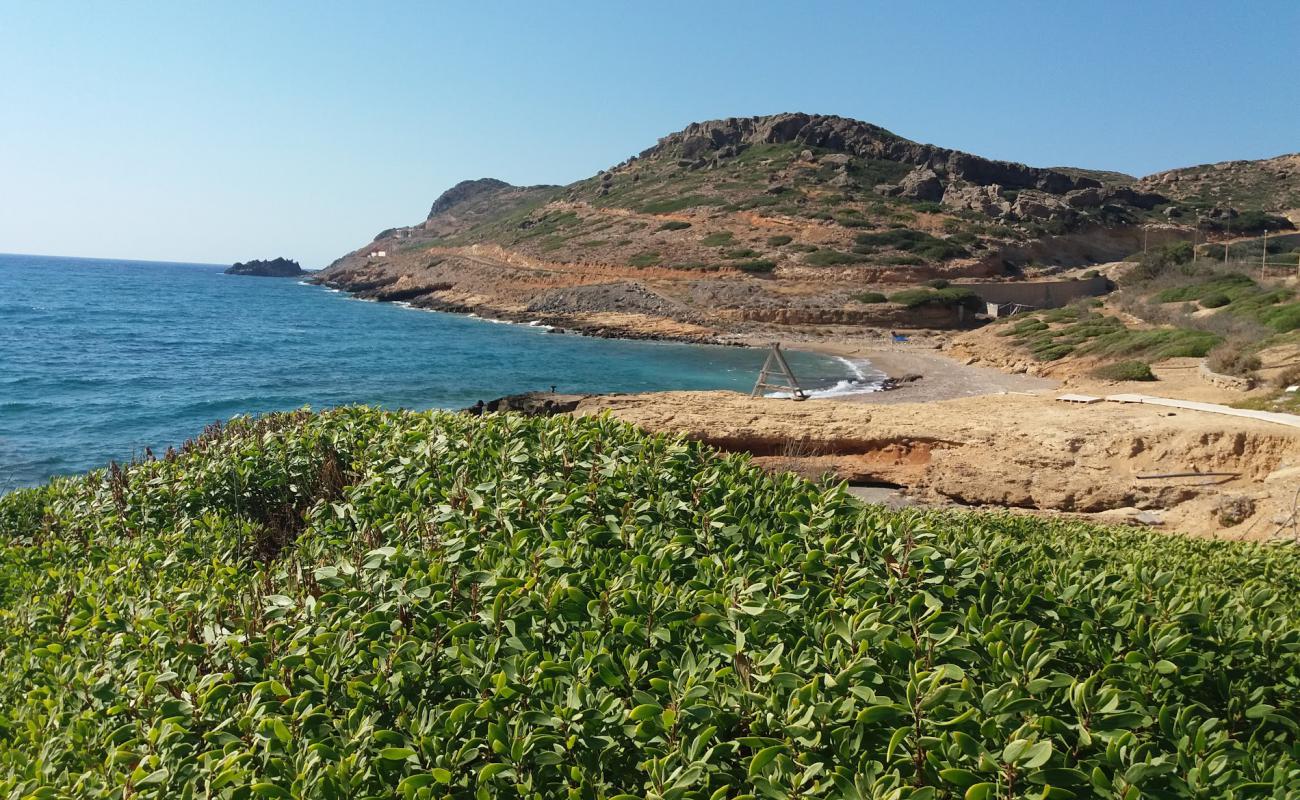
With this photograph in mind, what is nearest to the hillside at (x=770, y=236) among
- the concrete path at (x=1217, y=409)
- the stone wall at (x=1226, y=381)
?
the stone wall at (x=1226, y=381)

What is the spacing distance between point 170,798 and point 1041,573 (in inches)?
143

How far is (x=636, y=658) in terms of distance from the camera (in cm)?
272

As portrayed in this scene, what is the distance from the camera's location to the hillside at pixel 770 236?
188 ft

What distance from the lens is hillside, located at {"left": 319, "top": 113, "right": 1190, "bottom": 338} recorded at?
57.2 metres

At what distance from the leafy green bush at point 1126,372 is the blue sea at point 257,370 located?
9403mm

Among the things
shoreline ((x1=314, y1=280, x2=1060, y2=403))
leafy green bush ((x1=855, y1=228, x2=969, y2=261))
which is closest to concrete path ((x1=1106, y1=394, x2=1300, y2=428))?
shoreline ((x1=314, y1=280, x2=1060, y2=403))

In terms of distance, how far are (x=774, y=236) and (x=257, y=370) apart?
42.0m

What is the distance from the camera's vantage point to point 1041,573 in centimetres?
387

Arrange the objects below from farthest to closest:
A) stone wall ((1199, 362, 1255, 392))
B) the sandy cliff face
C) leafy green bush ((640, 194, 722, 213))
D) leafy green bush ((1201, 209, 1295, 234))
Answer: leafy green bush ((640, 194, 722, 213))
leafy green bush ((1201, 209, 1295, 234))
stone wall ((1199, 362, 1255, 392))
the sandy cliff face

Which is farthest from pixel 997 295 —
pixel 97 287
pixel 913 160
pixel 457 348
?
pixel 97 287

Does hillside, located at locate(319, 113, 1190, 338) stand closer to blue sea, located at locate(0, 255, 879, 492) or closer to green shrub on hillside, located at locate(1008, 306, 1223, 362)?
blue sea, located at locate(0, 255, 879, 492)

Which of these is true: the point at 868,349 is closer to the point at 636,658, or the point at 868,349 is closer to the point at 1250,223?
the point at 636,658

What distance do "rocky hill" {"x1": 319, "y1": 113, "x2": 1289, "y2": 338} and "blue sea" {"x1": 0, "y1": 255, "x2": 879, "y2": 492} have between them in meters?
8.40

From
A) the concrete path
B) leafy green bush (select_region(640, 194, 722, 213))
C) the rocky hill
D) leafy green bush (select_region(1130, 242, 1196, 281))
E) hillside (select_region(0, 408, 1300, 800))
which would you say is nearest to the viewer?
hillside (select_region(0, 408, 1300, 800))
